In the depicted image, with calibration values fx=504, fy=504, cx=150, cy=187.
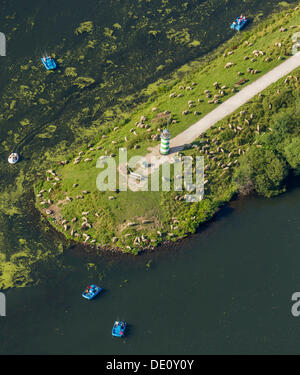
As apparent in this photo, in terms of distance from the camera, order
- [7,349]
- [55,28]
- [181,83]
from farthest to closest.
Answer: [55,28]
[181,83]
[7,349]

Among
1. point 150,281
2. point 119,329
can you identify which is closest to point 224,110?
point 150,281

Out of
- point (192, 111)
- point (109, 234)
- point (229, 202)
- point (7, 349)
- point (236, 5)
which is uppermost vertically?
point (236, 5)

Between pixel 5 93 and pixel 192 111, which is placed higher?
pixel 5 93

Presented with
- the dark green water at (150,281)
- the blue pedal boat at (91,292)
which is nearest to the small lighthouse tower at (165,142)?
the dark green water at (150,281)

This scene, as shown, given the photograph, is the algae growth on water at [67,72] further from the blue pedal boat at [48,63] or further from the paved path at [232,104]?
the paved path at [232,104]

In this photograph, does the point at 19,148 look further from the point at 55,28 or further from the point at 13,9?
the point at 13,9

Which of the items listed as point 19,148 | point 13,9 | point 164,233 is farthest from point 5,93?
point 164,233
